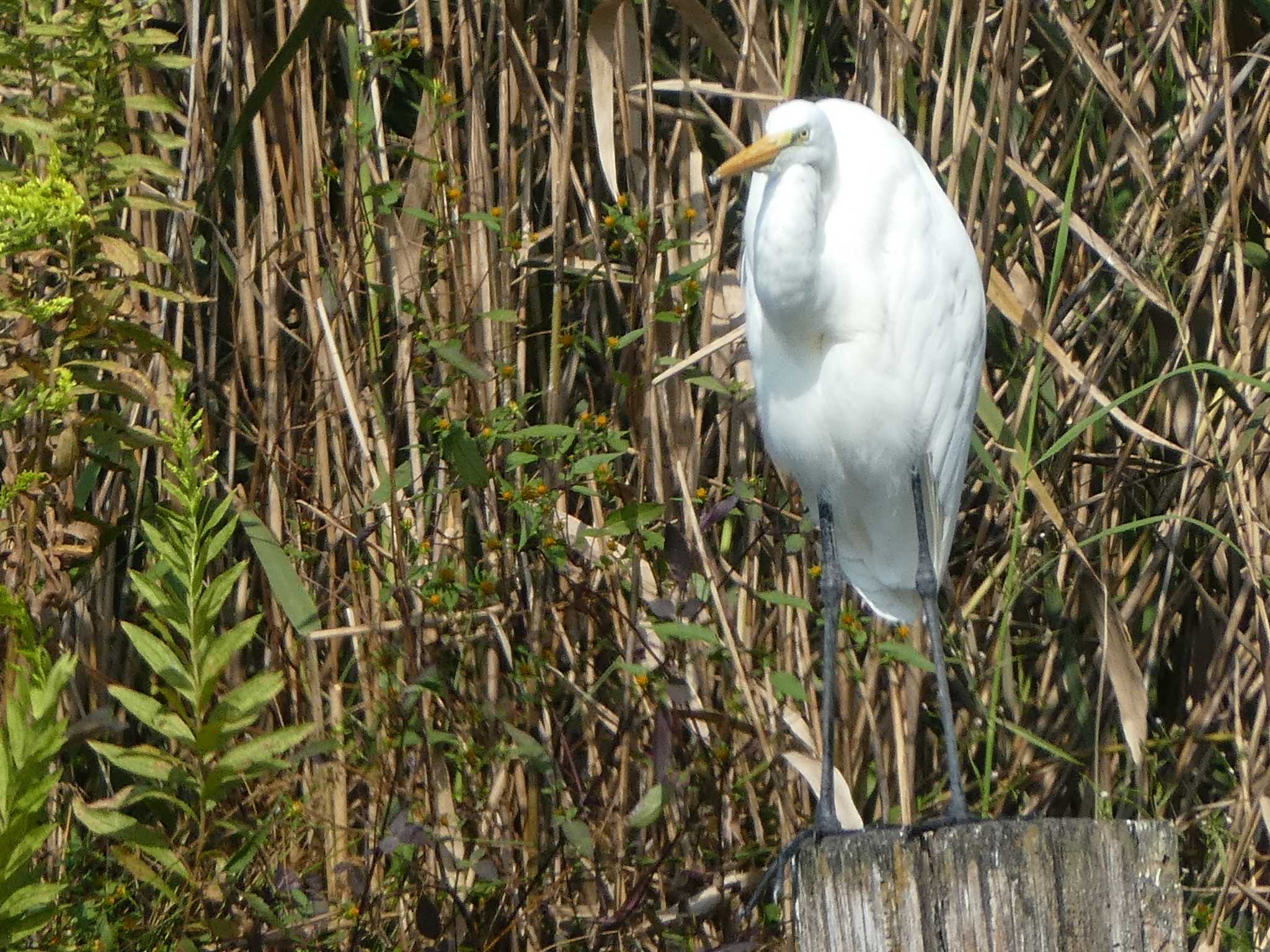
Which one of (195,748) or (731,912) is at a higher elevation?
(195,748)

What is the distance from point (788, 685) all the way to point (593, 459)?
1.15ft

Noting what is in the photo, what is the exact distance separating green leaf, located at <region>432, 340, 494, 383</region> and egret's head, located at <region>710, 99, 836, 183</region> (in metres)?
0.39

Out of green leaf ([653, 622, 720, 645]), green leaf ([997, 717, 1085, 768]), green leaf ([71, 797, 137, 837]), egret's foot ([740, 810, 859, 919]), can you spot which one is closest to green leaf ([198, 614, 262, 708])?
green leaf ([71, 797, 137, 837])

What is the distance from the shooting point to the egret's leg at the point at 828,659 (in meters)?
1.80

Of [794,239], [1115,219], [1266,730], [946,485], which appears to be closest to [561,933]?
[946,485]

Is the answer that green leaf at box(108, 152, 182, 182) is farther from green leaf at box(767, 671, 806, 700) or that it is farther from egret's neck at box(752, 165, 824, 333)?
green leaf at box(767, 671, 806, 700)

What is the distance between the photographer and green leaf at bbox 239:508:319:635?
80.4 inches

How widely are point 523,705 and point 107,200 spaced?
2.73 ft

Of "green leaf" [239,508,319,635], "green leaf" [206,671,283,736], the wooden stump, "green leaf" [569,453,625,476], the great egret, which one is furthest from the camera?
"green leaf" [239,508,319,635]

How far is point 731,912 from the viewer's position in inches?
76.8

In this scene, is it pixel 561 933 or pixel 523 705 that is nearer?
pixel 561 933

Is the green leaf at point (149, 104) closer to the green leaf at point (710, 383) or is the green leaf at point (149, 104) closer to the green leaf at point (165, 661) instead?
the green leaf at point (165, 661)

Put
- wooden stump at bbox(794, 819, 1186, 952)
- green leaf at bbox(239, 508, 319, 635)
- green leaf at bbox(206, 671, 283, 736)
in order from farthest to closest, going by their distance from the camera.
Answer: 1. green leaf at bbox(239, 508, 319, 635)
2. green leaf at bbox(206, 671, 283, 736)
3. wooden stump at bbox(794, 819, 1186, 952)

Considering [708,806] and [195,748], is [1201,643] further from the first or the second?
[195,748]
